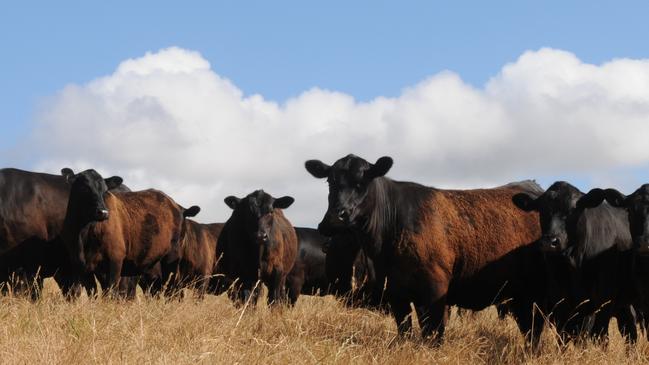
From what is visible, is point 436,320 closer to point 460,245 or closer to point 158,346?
point 460,245

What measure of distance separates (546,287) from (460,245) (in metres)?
1.09

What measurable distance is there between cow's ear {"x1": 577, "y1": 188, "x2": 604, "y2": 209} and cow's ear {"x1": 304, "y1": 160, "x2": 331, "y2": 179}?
2610 millimetres

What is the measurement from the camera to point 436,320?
9750mm

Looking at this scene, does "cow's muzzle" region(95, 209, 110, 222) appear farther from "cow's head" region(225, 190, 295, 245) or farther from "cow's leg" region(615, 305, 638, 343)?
"cow's leg" region(615, 305, 638, 343)

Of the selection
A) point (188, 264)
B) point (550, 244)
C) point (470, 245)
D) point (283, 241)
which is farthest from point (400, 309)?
point (188, 264)

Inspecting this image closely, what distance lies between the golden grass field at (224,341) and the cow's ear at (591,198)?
4.56 feet

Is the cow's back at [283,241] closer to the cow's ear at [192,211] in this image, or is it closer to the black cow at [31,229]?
the cow's ear at [192,211]

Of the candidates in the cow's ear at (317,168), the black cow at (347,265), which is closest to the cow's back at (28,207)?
the black cow at (347,265)

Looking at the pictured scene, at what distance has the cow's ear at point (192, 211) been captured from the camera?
17922 millimetres

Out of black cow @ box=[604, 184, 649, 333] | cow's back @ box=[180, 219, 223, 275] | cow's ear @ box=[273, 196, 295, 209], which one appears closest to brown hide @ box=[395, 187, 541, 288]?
black cow @ box=[604, 184, 649, 333]

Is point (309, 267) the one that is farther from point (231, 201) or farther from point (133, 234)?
point (133, 234)

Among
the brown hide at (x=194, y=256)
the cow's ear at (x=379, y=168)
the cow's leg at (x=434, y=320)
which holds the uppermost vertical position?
the cow's ear at (x=379, y=168)

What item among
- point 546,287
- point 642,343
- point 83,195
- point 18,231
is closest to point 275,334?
point 546,287

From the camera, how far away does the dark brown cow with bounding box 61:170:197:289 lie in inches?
515
